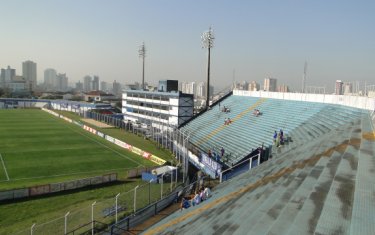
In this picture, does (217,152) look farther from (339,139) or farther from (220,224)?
(220,224)

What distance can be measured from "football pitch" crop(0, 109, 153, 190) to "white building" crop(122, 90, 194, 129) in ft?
47.2

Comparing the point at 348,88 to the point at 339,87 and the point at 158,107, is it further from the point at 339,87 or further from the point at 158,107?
the point at 158,107

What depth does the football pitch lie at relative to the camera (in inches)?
1169

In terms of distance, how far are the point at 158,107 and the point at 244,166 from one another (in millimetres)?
43622

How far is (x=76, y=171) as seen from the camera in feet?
103

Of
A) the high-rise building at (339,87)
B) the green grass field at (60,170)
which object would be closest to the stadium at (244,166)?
the green grass field at (60,170)

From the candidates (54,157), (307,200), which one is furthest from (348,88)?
(54,157)

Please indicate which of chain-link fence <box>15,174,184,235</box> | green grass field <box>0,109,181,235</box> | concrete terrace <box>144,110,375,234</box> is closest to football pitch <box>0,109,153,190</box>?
green grass field <box>0,109,181,235</box>

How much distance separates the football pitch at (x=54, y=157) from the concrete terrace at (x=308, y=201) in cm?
2207

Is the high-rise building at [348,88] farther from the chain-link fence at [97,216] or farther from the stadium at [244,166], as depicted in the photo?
the chain-link fence at [97,216]

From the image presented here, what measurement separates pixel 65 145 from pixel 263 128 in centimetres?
2726

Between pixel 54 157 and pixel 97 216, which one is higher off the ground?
pixel 97 216

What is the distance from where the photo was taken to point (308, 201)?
848 cm

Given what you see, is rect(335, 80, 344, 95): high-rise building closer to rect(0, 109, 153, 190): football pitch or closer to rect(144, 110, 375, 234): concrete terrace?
rect(144, 110, 375, 234): concrete terrace
